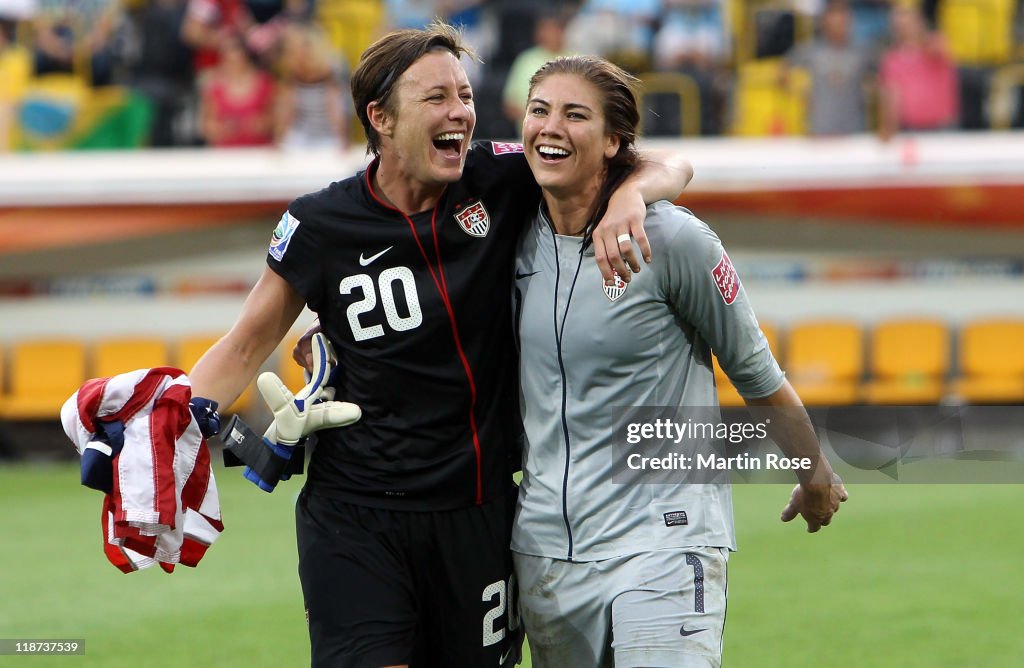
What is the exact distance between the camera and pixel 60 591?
8.13 metres

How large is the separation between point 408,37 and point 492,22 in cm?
1022

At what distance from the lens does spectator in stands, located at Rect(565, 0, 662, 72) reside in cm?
1351

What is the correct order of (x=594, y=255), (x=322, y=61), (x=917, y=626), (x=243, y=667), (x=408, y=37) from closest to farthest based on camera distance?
(x=594, y=255)
(x=408, y=37)
(x=243, y=667)
(x=917, y=626)
(x=322, y=61)

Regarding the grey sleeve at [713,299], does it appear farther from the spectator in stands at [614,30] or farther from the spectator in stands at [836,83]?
the spectator in stands at [614,30]

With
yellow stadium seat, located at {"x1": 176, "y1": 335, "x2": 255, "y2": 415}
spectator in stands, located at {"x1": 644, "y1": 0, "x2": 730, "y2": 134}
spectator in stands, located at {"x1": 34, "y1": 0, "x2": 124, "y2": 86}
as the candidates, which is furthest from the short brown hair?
spectator in stands, located at {"x1": 34, "y1": 0, "x2": 124, "y2": 86}

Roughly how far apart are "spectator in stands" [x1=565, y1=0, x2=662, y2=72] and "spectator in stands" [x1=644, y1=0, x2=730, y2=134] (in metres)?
0.17

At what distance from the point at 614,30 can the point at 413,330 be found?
10.1 metres

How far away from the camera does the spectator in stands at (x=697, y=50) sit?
44.3ft

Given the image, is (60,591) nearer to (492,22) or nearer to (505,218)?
(505,218)

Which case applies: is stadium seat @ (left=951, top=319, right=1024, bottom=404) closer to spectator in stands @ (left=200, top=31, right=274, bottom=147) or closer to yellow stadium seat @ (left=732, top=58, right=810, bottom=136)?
yellow stadium seat @ (left=732, top=58, right=810, bottom=136)

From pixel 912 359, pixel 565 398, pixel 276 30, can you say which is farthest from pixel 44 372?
pixel 565 398

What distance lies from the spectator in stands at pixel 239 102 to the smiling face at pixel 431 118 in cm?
943

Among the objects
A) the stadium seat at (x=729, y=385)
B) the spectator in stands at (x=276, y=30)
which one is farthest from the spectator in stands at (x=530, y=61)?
the stadium seat at (x=729, y=385)

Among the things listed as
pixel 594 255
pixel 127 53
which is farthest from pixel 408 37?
pixel 127 53
